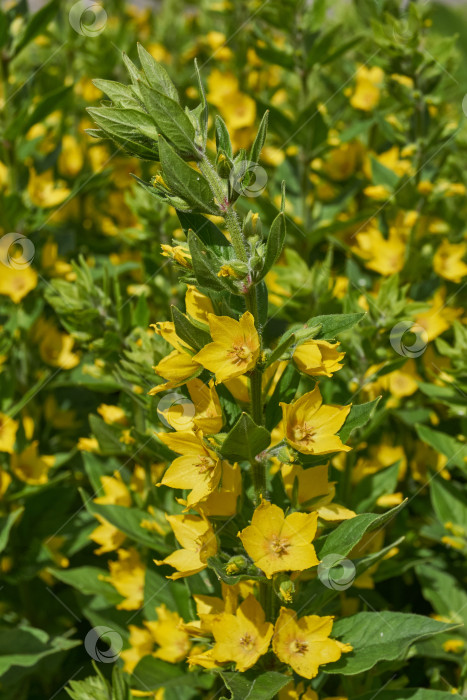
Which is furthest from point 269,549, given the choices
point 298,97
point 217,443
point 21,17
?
point 21,17

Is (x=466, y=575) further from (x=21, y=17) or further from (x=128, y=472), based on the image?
(x=21, y=17)

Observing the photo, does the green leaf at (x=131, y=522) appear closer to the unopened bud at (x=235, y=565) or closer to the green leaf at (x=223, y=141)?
the unopened bud at (x=235, y=565)

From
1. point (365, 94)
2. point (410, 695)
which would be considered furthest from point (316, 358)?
point (365, 94)

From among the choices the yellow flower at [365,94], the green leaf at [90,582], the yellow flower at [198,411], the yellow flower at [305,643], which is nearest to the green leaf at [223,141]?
the yellow flower at [198,411]

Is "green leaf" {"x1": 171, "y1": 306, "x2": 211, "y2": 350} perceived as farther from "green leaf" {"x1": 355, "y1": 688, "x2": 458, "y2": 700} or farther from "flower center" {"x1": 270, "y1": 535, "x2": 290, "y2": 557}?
"green leaf" {"x1": 355, "y1": 688, "x2": 458, "y2": 700}

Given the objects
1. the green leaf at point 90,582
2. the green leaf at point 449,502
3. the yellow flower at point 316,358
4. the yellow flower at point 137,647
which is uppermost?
the yellow flower at point 316,358

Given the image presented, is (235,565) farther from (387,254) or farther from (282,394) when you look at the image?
(387,254)

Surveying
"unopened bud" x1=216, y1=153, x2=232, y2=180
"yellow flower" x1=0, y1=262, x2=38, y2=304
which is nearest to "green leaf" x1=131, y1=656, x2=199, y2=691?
"unopened bud" x1=216, y1=153, x2=232, y2=180
